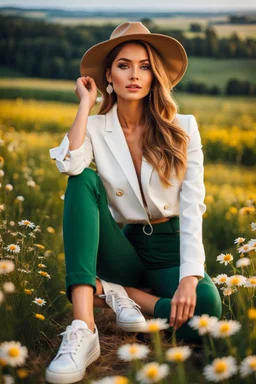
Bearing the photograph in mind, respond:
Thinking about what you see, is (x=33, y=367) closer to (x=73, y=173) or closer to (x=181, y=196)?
(x=73, y=173)

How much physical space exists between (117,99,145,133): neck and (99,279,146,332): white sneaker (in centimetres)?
75

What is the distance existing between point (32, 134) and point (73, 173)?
3.85 metres

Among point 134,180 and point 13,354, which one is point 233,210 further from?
point 13,354

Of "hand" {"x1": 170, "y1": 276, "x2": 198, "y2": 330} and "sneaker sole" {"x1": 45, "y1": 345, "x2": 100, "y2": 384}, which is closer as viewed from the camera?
"sneaker sole" {"x1": 45, "y1": 345, "x2": 100, "y2": 384}

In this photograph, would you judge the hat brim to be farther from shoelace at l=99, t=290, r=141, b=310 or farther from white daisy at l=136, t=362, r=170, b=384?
white daisy at l=136, t=362, r=170, b=384

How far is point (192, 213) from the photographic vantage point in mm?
2691

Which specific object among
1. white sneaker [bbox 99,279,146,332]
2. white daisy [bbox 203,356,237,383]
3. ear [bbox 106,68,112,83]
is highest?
ear [bbox 106,68,112,83]

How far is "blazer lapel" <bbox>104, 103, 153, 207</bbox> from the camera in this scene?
2775 mm

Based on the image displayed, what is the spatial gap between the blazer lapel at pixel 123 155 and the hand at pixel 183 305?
0.49m

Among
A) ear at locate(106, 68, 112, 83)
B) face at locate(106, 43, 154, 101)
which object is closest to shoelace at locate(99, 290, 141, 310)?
face at locate(106, 43, 154, 101)

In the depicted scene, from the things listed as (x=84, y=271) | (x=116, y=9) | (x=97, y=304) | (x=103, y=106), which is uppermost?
(x=116, y=9)

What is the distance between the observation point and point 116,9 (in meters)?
6.90

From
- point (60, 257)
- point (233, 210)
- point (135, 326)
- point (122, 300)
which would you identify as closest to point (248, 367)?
point (135, 326)

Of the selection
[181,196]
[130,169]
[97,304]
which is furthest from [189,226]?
→ [97,304]
